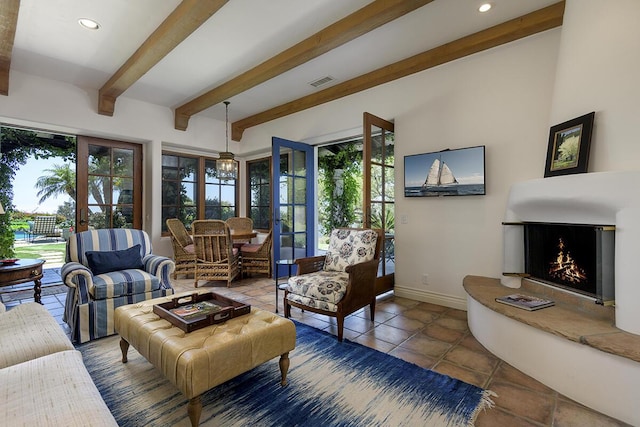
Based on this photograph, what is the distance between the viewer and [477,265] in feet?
10.7

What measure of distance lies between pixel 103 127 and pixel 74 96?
500mm

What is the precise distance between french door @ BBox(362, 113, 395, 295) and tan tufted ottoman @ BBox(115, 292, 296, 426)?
6.54 feet

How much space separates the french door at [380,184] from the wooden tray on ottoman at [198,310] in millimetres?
1908

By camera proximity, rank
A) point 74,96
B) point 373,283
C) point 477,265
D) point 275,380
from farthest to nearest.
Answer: point 74,96 → point 477,265 → point 373,283 → point 275,380

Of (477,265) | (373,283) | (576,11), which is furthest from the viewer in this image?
(477,265)

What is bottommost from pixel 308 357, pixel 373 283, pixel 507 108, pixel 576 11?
pixel 308 357

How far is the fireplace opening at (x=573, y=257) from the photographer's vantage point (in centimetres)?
197

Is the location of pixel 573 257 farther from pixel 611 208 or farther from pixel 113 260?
pixel 113 260

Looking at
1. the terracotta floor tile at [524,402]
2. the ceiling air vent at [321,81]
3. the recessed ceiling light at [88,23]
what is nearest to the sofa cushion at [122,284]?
the recessed ceiling light at [88,23]

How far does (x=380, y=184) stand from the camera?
12.9ft

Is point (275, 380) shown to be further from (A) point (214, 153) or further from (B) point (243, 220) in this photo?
(A) point (214, 153)

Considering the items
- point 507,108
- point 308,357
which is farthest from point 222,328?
point 507,108

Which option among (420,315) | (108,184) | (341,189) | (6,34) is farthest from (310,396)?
(341,189)

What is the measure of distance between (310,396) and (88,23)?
3738 mm
